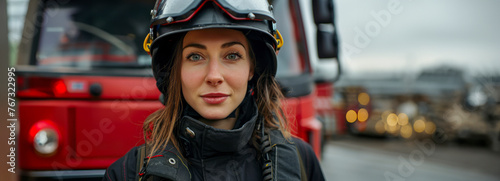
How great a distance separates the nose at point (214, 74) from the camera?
1621 mm

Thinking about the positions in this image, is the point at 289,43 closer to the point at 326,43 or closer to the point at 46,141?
the point at 326,43

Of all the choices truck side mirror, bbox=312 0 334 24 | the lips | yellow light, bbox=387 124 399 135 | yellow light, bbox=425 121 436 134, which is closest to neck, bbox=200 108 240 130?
the lips

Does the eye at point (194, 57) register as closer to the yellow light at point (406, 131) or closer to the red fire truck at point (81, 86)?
the red fire truck at point (81, 86)

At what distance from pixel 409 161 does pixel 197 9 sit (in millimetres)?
8459

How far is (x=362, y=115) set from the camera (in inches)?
522

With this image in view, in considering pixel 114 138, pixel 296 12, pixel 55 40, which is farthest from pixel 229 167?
pixel 296 12

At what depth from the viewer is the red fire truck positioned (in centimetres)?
289

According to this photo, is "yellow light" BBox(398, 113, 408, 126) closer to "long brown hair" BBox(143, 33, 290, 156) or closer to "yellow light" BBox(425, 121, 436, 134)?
"yellow light" BBox(425, 121, 436, 134)

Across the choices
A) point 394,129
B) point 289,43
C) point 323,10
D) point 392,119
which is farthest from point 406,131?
point 323,10

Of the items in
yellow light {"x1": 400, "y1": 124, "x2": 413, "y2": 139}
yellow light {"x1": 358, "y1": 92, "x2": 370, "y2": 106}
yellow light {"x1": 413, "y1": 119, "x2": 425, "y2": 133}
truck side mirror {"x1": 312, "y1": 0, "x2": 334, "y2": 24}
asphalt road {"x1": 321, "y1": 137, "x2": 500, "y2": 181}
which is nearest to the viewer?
truck side mirror {"x1": 312, "y1": 0, "x2": 334, "y2": 24}

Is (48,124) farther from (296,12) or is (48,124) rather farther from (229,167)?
(296,12)

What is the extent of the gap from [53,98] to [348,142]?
10.8 meters

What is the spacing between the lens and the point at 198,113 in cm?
171

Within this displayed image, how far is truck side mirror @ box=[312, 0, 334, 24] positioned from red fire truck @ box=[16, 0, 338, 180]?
0.88 m
